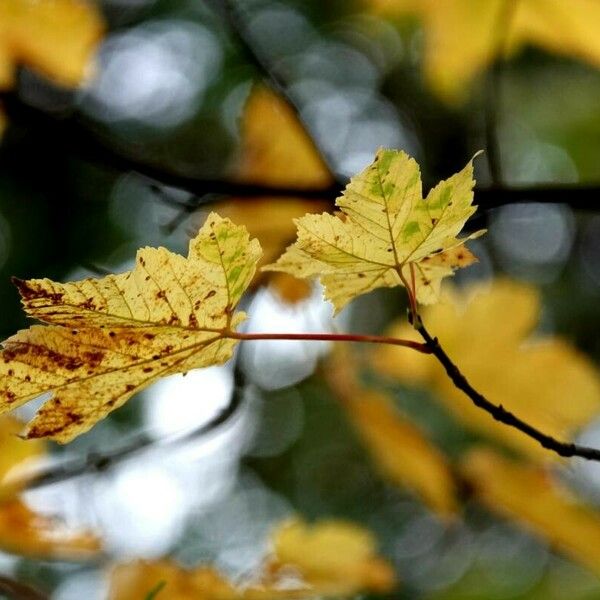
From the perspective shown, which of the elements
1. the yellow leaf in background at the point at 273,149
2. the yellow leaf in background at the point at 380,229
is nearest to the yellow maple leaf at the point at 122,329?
the yellow leaf in background at the point at 380,229

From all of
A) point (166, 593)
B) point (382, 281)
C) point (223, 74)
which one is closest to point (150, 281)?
point (382, 281)

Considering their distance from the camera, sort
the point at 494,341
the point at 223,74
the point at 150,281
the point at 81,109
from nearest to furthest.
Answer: the point at 150,281, the point at 494,341, the point at 81,109, the point at 223,74

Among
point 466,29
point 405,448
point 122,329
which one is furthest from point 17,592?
point 466,29

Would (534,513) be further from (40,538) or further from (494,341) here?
(40,538)

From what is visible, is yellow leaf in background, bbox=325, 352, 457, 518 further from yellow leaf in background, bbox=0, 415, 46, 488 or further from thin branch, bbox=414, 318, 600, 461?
thin branch, bbox=414, 318, 600, 461

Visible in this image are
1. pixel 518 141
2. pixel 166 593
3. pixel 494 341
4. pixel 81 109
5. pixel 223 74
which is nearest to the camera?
pixel 166 593

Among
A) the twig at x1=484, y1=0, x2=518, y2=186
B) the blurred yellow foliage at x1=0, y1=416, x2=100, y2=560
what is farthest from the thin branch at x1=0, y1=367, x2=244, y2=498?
the twig at x1=484, y1=0, x2=518, y2=186
